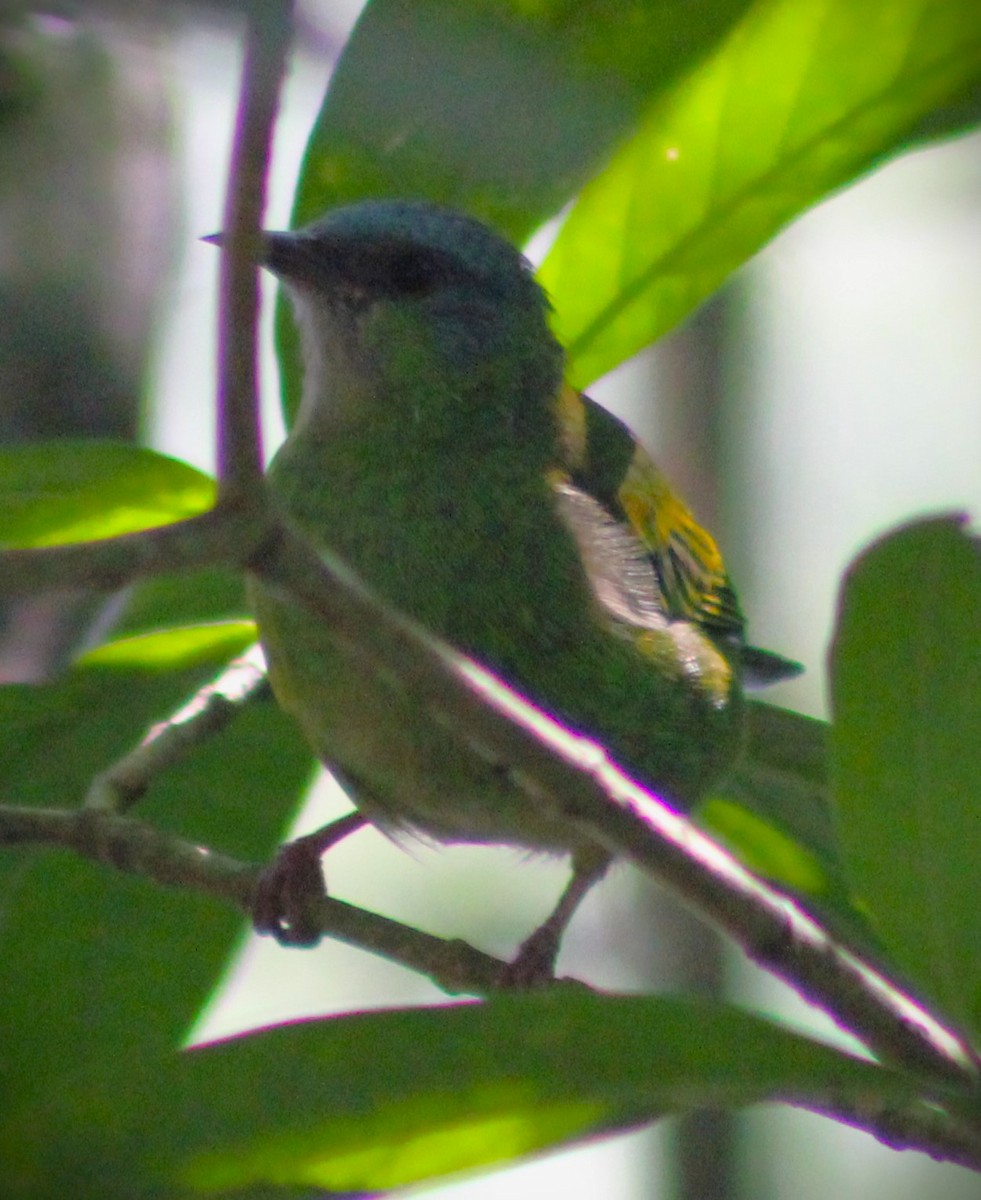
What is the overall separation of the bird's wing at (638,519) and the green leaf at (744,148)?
1.31ft

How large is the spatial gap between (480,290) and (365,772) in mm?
1236

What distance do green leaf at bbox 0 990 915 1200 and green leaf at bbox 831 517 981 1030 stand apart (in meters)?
0.43

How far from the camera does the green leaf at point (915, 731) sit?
88.7 inches

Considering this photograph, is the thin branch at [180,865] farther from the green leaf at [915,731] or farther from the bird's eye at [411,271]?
the bird's eye at [411,271]

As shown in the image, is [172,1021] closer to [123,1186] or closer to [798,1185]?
[123,1186]

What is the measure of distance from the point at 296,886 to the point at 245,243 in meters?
2.24

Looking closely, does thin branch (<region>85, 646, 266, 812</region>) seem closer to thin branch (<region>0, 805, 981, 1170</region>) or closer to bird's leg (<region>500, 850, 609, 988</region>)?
thin branch (<region>0, 805, 981, 1170</region>)

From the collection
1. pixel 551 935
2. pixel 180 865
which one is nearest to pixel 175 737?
pixel 180 865

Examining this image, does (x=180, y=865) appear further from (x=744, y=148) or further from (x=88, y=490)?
(x=744, y=148)

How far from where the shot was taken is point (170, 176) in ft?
17.3

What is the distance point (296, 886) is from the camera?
12.1 ft

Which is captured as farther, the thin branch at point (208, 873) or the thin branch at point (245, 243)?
the thin branch at point (208, 873)

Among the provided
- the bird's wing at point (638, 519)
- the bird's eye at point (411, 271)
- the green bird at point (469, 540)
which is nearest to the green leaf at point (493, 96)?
the green bird at point (469, 540)

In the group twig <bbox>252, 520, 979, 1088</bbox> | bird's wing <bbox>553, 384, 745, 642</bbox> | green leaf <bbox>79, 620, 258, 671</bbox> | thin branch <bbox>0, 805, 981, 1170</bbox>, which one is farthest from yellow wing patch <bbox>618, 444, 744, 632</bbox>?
twig <bbox>252, 520, 979, 1088</bbox>
